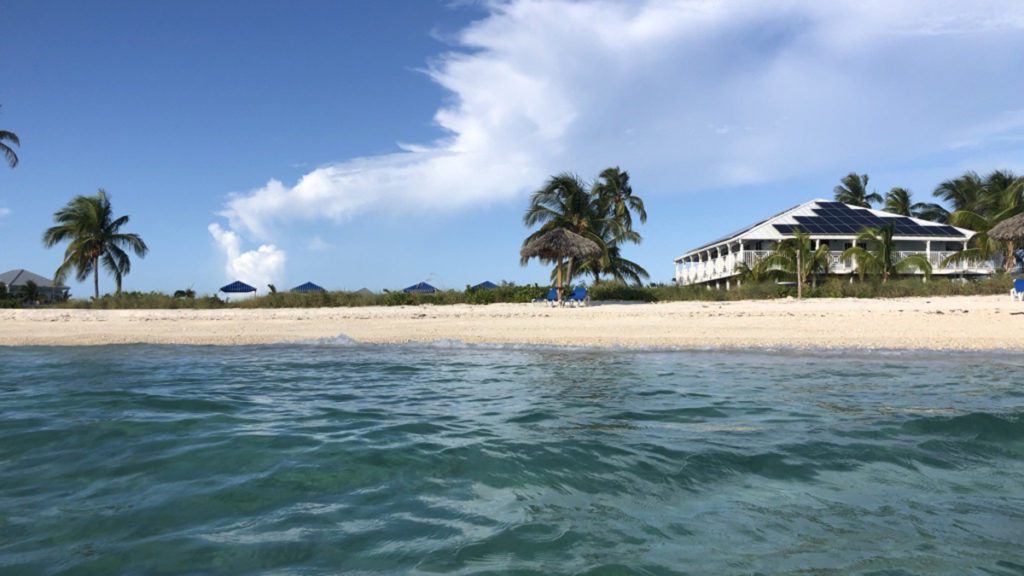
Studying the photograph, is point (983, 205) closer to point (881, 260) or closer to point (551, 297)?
point (881, 260)

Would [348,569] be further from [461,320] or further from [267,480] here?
[461,320]

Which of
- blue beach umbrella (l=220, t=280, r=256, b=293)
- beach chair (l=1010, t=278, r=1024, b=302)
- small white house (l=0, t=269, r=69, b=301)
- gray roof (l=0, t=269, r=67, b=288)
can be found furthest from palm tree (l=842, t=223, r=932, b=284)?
gray roof (l=0, t=269, r=67, b=288)

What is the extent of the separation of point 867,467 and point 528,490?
231 centimetres

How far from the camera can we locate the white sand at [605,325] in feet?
44.2

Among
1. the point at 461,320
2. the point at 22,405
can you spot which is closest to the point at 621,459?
the point at 22,405

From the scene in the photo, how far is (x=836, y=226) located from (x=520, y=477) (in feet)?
109

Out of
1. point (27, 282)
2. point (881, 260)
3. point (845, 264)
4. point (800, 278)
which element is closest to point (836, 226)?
point (845, 264)

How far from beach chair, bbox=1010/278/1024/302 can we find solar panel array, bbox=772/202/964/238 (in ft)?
40.2

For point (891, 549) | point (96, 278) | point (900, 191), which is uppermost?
point (900, 191)

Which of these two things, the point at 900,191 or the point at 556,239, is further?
the point at 900,191

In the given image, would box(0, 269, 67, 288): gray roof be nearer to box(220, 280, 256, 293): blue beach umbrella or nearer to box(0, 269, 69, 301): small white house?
box(0, 269, 69, 301): small white house

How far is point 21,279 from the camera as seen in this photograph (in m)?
46.8

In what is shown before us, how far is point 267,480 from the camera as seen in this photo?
4082mm

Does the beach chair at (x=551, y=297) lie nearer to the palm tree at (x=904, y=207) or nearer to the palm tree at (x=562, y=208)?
the palm tree at (x=562, y=208)
